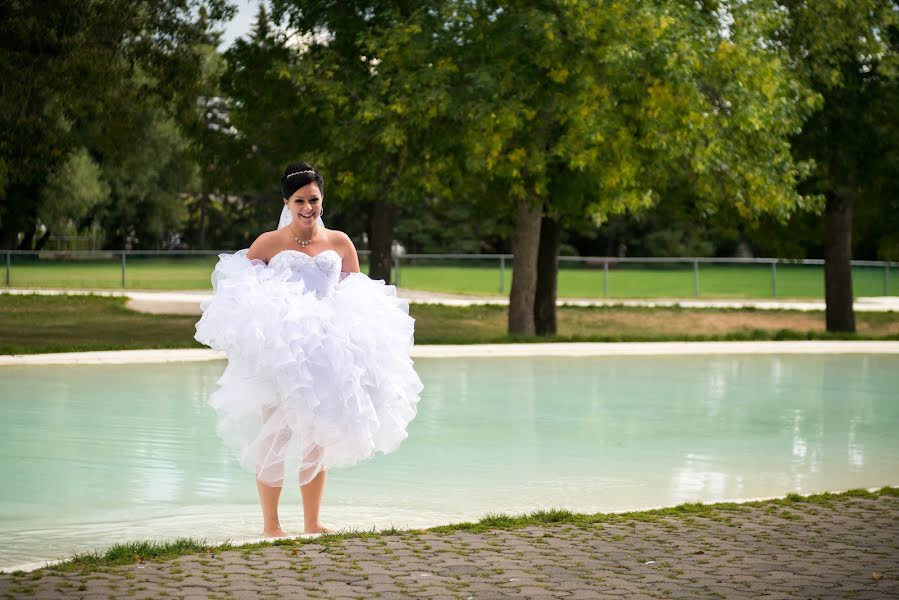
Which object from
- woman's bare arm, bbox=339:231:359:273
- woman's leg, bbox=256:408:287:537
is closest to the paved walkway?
woman's bare arm, bbox=339:231:359:273

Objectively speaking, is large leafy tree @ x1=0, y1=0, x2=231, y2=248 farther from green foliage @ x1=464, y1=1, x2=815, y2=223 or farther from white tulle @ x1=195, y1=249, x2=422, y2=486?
white tulle @ x1=195, y1=249, x2=422, y2=486

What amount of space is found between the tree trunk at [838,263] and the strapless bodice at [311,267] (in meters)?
22.5

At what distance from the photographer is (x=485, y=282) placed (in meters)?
57.7

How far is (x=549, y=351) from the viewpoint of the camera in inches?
900

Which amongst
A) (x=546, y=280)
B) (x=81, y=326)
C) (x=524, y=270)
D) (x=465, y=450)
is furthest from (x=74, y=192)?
(x=465, y=450)

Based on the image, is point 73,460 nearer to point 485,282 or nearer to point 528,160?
point 528,160

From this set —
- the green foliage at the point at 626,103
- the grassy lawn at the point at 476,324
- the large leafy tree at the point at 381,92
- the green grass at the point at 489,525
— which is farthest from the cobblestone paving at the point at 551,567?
the large leafy tree at the point at 381,92

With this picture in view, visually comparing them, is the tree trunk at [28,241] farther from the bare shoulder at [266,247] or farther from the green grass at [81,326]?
the bare shoulder at [266,247]

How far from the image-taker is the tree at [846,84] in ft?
84.4

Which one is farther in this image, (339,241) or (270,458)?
(339,241)

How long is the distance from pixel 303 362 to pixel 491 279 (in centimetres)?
5204

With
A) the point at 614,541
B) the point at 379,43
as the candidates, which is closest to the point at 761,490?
the point at 614,541

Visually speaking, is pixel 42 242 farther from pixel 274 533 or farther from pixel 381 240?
pixel 274 533

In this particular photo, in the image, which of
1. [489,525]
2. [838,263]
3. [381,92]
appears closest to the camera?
[489,525]
